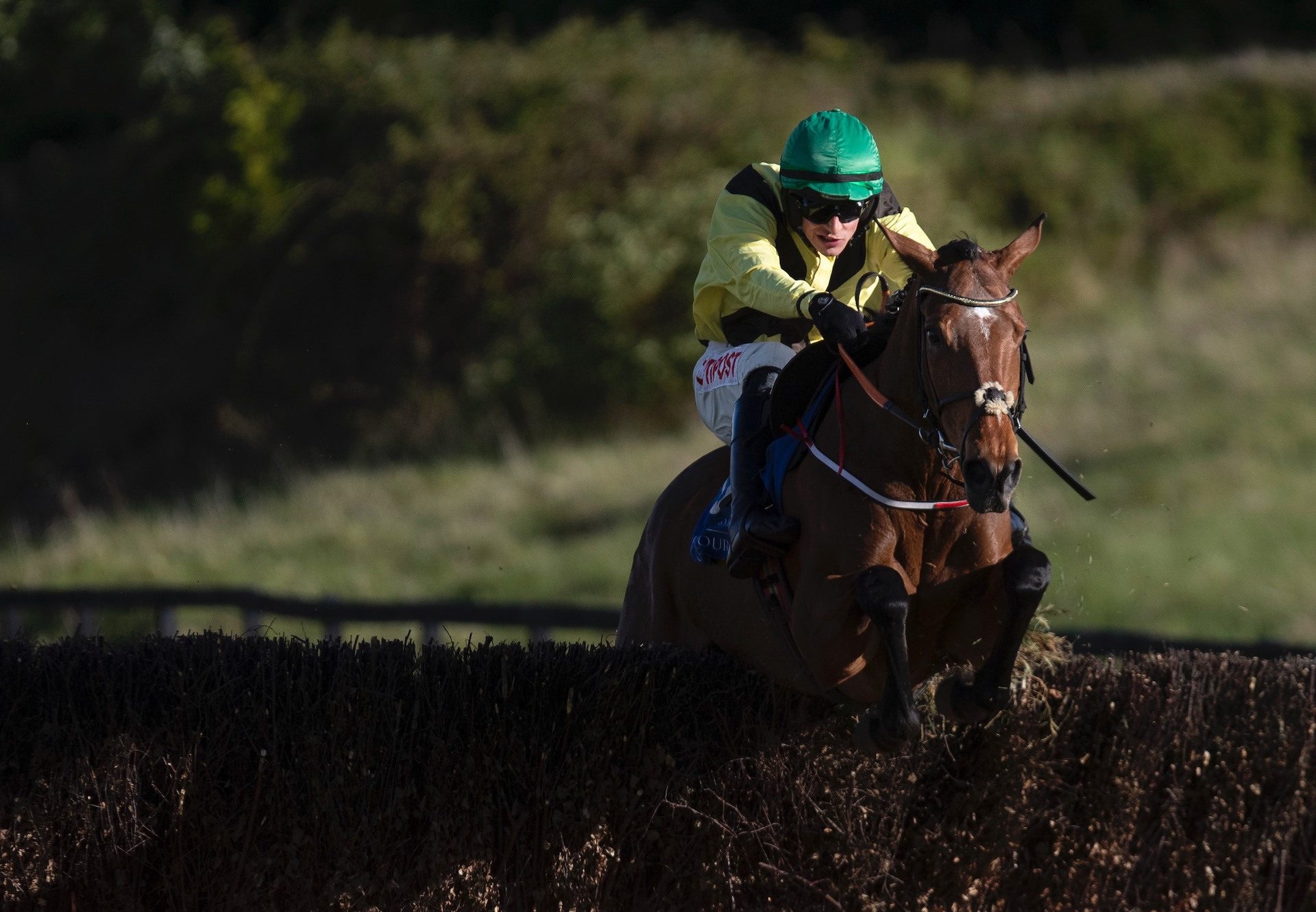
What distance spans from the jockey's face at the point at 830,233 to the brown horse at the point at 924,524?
1.94 feet

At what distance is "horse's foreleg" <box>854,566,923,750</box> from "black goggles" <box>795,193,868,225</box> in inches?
55.1

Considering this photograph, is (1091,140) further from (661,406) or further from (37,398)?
(37,398)

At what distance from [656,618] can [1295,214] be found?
2213 cm

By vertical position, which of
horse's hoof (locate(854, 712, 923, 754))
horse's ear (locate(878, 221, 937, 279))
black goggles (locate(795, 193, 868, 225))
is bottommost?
horse's hoof (locate(854, 712, 923, 754))

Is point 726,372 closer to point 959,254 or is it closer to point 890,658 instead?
point 959,254

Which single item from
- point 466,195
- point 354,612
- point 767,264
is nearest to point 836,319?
point 767,264

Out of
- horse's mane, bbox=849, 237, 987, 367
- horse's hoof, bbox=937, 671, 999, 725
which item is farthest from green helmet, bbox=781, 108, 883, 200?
horse's hoof, bbox=937, 671, 999, 725

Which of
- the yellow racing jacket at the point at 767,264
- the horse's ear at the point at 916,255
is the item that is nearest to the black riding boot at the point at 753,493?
the yellow racing jacket at the point at 767,264

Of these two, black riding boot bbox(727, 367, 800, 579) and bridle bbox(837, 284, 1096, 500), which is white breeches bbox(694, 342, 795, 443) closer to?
black riding boot bbox(727, 367, 800, 579)

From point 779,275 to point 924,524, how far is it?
98 centimetres

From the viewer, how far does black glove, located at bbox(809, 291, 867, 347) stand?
17.7 feet

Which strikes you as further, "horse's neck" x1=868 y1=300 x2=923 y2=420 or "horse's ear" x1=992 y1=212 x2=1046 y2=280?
"horse's neck" x1=868 y1=300 x2=923 y2=420

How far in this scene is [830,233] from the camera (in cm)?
597

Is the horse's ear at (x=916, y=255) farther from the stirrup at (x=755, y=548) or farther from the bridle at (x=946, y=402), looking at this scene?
the stirrup at (x=755, y=548)
